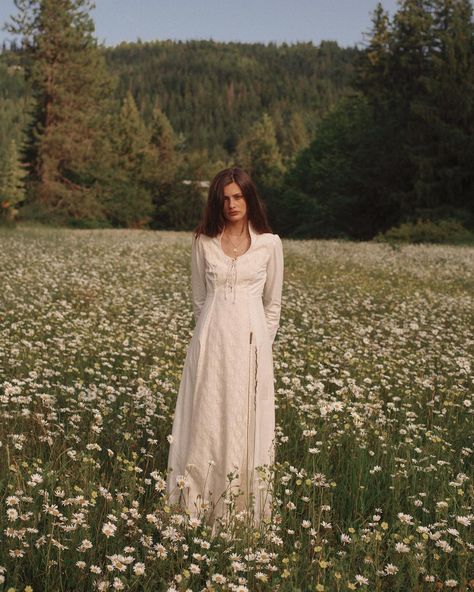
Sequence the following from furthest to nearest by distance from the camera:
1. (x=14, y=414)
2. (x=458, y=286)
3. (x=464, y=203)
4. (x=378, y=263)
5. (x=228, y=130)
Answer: (x=228, y=130), (x=464, y=203), (x=378, y=263), (x=458, y=286), (x=14, y=414)

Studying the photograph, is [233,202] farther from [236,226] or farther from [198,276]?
[198,276]

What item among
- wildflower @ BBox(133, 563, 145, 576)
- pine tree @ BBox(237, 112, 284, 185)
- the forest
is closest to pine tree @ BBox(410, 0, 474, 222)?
the forest

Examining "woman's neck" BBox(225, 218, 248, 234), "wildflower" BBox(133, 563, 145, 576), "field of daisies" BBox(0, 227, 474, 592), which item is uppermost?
"woman's neck" BBox(225, 218, 248, 234)

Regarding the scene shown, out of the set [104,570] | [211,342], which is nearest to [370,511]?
[211,342]

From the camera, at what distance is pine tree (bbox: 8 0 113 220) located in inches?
2077

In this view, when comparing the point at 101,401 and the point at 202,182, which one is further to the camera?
the point at 202,182

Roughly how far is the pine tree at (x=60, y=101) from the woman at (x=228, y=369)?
49420 millimetres

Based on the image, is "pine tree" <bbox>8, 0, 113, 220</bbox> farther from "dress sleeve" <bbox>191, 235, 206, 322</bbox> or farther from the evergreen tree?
"dress sleeve" <bbox>191, 235, 206, 322</bbox>

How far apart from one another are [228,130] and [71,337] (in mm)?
159065

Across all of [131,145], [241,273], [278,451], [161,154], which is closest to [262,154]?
[161,154]

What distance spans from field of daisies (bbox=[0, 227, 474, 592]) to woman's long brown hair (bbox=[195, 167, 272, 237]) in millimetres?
1307

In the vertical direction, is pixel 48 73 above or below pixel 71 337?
above

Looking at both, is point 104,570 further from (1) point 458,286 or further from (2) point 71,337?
(1) point 458,286

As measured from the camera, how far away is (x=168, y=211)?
71438 mm
